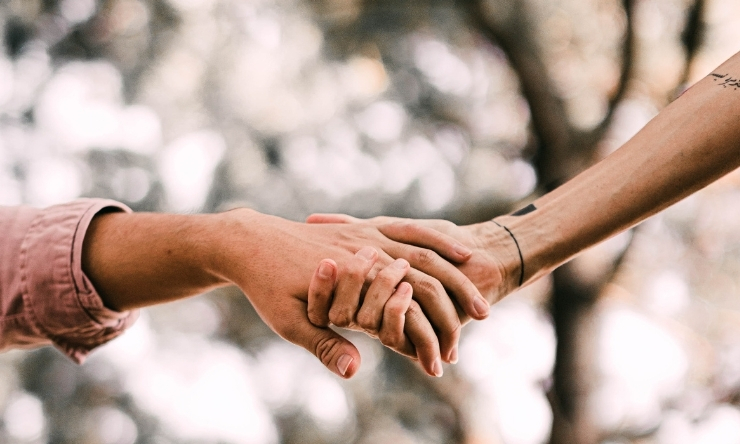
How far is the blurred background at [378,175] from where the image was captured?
2.98 metres

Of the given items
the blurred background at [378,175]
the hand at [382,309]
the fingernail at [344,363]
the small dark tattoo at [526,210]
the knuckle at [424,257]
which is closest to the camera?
the fingernail at [344,363]

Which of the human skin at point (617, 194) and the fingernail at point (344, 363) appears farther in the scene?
the human skin at point (617, 194)

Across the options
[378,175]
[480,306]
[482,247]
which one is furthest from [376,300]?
[378,175]

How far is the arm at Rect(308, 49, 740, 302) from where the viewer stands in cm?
120

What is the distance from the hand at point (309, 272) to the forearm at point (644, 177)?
24 centimetres

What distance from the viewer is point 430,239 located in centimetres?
138

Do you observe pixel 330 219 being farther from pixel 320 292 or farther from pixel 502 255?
pixel 502 255

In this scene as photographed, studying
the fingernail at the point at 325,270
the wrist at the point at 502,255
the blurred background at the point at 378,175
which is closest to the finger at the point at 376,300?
the fingernail at the point at 325,270

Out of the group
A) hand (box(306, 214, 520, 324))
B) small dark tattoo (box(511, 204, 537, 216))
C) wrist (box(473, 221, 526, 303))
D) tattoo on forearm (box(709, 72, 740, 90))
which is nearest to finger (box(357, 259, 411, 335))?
hand (box(306, 214, 520, 324))

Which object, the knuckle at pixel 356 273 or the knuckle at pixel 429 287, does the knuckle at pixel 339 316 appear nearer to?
the knuckle at pixel 356 273

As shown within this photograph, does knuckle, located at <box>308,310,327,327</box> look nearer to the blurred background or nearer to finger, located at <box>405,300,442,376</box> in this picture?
finger, located at <box>405,300,442,376</box>

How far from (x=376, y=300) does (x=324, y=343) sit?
160 millimetres

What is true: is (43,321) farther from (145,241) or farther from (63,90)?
(63,90)

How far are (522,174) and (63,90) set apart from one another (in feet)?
9.35
